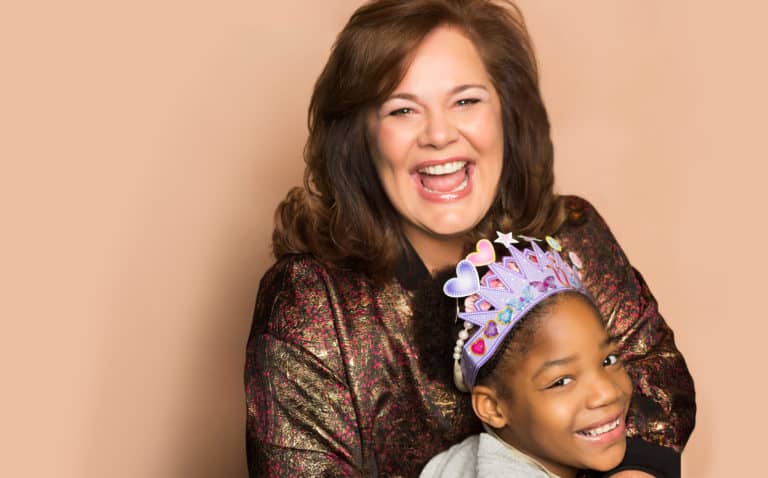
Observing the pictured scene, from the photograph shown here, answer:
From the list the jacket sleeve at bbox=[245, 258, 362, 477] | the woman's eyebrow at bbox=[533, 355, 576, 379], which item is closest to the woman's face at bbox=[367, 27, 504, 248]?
the jacket sleeve at bbox=[245, 258, 362, 477]

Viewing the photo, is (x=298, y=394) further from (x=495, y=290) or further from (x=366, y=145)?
(x=366, y=145)

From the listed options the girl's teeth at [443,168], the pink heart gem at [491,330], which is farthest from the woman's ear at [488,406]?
the girl's teeth at [443,168]

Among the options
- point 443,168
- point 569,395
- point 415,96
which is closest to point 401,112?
point 415,96

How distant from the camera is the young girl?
7.57 feet

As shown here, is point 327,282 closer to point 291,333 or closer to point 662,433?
point 291,333

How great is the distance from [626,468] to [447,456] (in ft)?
1.38

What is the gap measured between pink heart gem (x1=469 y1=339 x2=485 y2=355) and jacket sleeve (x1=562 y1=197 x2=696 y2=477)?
1.46ft

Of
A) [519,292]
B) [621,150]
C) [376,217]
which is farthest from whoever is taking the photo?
[621,150]

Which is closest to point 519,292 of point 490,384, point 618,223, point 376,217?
point 490,384

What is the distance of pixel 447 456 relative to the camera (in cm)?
259

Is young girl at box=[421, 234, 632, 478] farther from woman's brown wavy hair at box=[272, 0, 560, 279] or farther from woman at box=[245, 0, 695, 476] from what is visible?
woman's brown wavy hair at box=[272, 0, 560, 279]

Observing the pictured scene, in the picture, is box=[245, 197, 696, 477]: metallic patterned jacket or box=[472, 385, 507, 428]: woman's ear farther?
box=[245, 197, 696, 477]: metallic patterned jacket

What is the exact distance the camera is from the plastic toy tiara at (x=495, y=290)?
7.76 ft

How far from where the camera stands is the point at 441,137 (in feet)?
8.41
